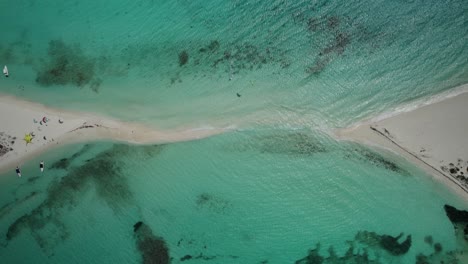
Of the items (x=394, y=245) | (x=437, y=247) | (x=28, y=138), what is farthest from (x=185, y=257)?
(x=437, y=247)

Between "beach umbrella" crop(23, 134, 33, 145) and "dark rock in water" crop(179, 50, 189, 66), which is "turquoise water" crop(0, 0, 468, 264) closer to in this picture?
"dark rock in water" crop(179, 50, 189, 66)

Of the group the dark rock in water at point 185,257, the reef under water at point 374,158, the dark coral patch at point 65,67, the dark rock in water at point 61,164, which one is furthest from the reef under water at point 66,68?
the reef under water at point 374,158

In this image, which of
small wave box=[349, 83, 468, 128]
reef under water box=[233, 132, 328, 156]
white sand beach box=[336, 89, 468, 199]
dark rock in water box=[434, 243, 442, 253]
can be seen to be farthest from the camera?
reef under water box=[233, 132, 328, 156]

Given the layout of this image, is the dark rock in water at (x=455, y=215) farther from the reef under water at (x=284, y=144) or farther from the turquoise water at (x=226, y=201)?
the reef under water at (x=284, y=144)

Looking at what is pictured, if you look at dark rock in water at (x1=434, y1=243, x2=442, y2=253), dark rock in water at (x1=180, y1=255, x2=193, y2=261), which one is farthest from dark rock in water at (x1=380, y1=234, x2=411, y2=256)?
dark rock in water at (x1=180, y1=255, x2=193, y2=261)

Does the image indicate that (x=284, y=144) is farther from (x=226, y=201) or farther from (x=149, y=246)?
(x=149, y=246)
